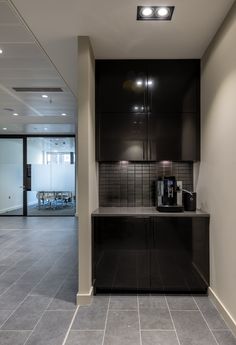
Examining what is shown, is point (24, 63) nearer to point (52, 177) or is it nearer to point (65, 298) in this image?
point (65, 298)

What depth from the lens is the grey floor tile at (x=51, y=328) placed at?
2156mm

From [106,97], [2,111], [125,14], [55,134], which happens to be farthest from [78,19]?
[55,134]

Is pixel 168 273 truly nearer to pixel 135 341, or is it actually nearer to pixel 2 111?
pixel 135 341

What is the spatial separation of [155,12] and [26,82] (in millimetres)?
2630

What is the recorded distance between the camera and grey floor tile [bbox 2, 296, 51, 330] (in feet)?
7.84

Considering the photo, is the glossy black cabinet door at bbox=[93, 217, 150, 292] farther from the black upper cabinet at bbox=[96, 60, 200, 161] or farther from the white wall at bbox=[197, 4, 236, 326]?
the black upper cabinet at bbox=[96, 60, 200, 161]

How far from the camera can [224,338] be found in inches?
85.7

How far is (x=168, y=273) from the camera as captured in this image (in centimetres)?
295

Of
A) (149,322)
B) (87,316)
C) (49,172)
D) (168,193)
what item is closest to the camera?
(149,322)

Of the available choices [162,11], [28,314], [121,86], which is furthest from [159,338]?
[162,11]

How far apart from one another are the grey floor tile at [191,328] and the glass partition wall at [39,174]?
656cm

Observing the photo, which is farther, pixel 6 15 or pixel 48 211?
pixel 48 211

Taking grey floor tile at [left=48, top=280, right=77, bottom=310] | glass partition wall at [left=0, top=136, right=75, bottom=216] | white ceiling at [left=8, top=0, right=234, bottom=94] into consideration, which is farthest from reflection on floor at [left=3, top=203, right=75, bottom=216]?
white ceiling at [left=8, top=0, right=234, bottom=94]

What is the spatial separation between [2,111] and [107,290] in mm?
4945
